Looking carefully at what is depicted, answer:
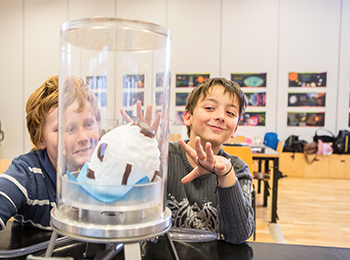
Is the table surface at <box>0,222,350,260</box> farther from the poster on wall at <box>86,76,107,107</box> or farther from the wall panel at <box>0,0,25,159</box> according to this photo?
the wall panel at <box>0,0,25,159</box>

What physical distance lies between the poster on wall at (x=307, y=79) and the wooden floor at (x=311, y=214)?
1.70 m

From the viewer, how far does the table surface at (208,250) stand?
64 cm

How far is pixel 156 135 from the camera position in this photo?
56 centimetres

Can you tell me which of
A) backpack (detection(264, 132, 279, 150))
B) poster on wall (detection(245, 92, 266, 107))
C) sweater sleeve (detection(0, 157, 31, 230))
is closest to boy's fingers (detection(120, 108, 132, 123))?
sweater sleeve (detection(0, 157, 31, 230))

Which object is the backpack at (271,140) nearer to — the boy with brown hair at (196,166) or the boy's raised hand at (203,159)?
the boy with brown hair at (196,166)

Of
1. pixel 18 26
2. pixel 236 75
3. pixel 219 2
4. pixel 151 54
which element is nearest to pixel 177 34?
pixel 219 2

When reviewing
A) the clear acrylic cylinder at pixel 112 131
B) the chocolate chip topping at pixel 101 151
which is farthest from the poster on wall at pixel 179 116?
the chocolate chip topping at pixel 101 151

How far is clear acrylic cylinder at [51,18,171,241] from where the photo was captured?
45cm

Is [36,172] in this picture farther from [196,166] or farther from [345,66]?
[345,66]

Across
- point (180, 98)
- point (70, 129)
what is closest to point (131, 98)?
point (70, 129)

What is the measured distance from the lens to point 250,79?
207 inches

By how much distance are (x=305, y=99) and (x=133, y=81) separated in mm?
5216

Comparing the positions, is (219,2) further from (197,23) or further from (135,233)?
(135,233)

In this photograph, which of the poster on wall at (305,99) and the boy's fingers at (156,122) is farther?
the poster on wall at (305,99)
